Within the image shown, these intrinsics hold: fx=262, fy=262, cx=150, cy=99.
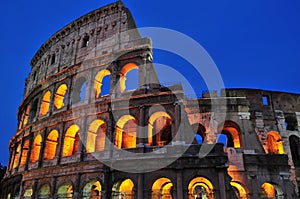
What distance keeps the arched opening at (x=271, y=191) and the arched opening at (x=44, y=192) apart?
14.2m

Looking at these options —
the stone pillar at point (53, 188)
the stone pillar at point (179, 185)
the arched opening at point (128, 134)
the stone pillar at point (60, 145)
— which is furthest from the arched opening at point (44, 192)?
the stone pillar at point (179, 185)

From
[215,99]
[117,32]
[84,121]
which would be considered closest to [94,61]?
[117,32]

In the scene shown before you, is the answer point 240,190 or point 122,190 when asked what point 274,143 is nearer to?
point 240,190

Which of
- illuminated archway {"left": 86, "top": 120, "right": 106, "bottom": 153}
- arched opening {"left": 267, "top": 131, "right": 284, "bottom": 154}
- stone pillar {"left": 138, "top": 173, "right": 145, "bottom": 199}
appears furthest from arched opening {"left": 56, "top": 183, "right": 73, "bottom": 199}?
arched opening {"left": 267, "top": 131, "right": 284, "bottom": 154}

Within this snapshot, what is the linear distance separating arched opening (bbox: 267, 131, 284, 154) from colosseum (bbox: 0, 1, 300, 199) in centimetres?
9

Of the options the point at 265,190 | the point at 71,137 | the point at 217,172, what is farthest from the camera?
the point at 71,137

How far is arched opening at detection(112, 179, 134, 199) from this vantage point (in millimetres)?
15078

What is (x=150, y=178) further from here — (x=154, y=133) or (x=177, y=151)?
(x=154, y=133)

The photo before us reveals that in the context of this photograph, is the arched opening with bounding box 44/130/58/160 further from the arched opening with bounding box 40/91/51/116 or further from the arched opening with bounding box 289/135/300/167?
the arched opening with bounding box 289/135/300/167

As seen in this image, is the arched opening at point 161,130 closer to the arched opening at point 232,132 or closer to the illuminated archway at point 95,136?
the illuminated archway at point 95,136

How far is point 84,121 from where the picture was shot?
1795cm

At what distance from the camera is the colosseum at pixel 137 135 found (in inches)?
573

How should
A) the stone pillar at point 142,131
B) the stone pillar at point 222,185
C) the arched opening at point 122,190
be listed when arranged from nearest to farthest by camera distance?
the stone pillar at point 222,185
the arched opening at point 122,190
the stone pillar at point 142,131

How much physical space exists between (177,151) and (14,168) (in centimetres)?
1483
